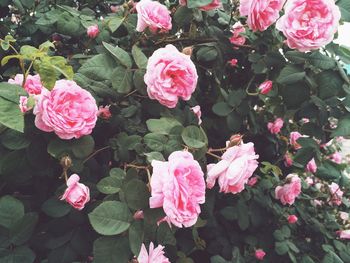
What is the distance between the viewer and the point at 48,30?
1.48 metres

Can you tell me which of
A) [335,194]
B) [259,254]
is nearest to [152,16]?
[259,254]

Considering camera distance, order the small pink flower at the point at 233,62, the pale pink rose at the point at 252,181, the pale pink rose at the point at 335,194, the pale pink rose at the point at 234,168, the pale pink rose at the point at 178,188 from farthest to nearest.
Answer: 1. the pale pink rose at the point at 335,194
2. the pale pink rose at the point at 252,181
3. the small pink flower at the point at 233,62
4. the pale pink rose at the point at 234,168
5. the pale pink rose at the point at 178,188

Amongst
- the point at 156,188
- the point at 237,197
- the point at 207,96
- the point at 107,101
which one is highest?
the point at 156,188

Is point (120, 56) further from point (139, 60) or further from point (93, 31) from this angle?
point (93, 31)

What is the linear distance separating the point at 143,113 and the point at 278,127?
69cm

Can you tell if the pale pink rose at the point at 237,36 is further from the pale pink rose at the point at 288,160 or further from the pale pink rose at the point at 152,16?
the pale pink rose at the point at 288,160

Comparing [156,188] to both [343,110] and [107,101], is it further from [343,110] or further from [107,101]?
[343,110]

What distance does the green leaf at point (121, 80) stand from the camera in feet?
3.51

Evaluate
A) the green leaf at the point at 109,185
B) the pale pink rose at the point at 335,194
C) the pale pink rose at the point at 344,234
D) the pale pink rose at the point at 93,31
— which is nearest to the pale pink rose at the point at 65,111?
the green leaf at the point at 109,185

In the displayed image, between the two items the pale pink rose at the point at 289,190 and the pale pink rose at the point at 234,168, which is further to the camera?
the pale pink rose at the point at 289,190

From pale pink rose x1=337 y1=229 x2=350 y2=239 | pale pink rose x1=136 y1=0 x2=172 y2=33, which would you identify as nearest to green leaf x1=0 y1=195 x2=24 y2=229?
pale pink rose x1=136 y1=0 x2=172 y2=33

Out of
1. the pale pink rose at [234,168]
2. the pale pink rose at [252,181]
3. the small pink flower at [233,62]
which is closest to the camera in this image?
the pale pink rose at [234,168]

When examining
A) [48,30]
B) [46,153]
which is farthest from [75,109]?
[48,30]

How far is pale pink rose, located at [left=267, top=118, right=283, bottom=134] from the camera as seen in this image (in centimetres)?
169
